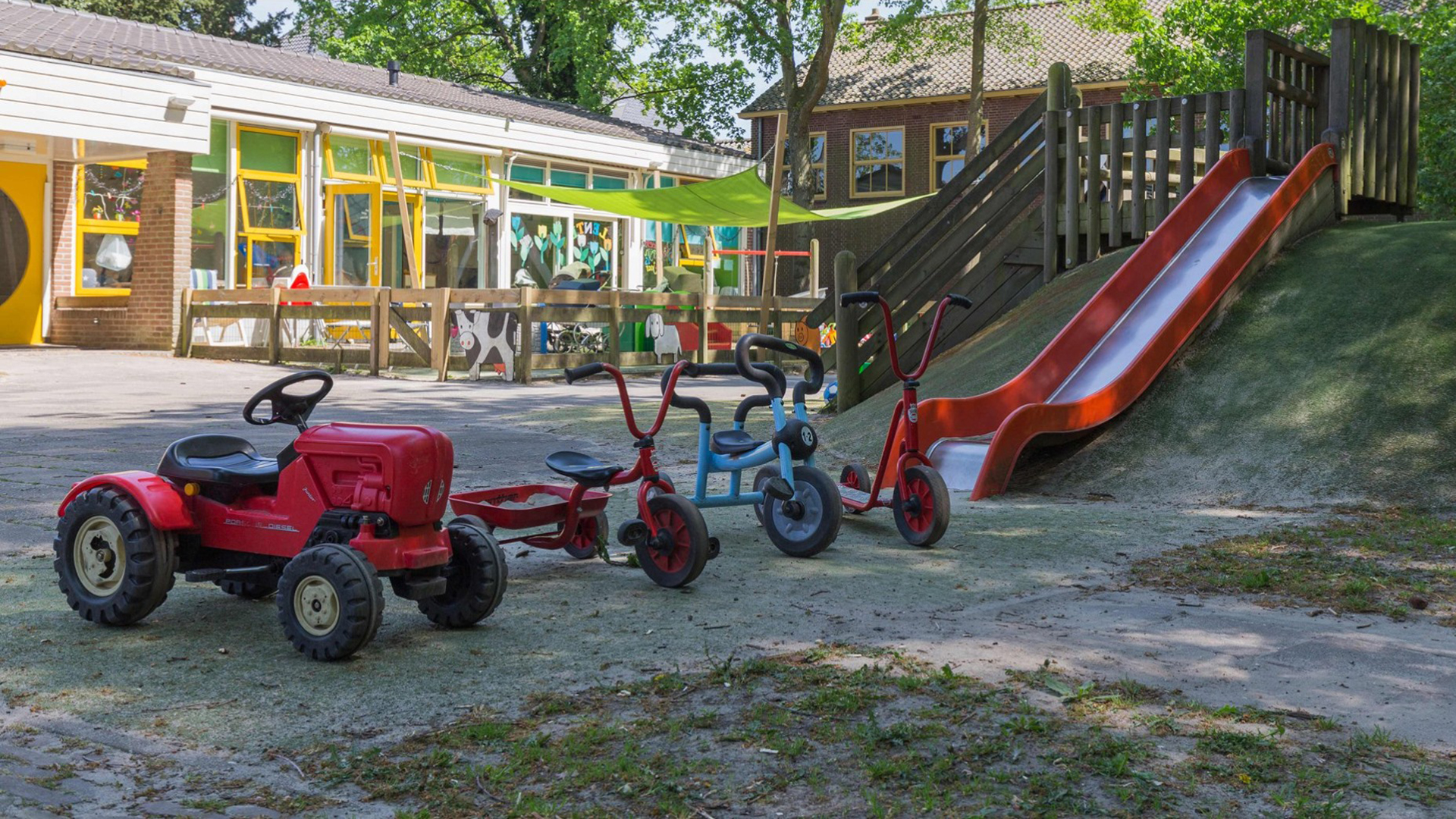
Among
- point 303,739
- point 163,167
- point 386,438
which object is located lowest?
point 303,739

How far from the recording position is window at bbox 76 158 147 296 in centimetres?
2002

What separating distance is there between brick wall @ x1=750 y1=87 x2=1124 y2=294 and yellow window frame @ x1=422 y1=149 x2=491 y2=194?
506 inches

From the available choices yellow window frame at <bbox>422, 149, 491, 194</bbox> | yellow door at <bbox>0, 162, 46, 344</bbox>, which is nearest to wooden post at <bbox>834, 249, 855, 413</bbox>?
yellow window frame at <bbox>422, 149, 491, 194</bbox>

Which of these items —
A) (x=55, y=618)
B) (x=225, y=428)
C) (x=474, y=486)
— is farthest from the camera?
(x=225, y=428)

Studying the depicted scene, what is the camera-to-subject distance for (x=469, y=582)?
4469 mm

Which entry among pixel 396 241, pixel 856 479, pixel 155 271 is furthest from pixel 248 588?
pixel 396 241

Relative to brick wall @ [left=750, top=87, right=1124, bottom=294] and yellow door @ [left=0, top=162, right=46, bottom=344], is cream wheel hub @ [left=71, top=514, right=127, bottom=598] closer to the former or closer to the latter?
yellow door @ [left=0, top=162, right=46, bottom=344]

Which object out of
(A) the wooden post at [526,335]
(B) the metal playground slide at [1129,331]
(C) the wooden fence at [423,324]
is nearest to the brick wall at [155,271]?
(C) the wooden fence at [423,324]

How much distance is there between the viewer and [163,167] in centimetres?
1884

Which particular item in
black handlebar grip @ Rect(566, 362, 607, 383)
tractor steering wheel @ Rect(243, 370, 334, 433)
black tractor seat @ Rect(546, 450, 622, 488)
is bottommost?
black tractor seat @ Rect(546, 450, 622, 488)

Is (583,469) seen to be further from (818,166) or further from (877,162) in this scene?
(818,166)

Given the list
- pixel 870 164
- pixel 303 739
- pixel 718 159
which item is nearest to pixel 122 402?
pixel 303 739

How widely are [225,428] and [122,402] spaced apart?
8.61 ft

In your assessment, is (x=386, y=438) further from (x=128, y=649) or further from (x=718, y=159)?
(x=718, y=159)
